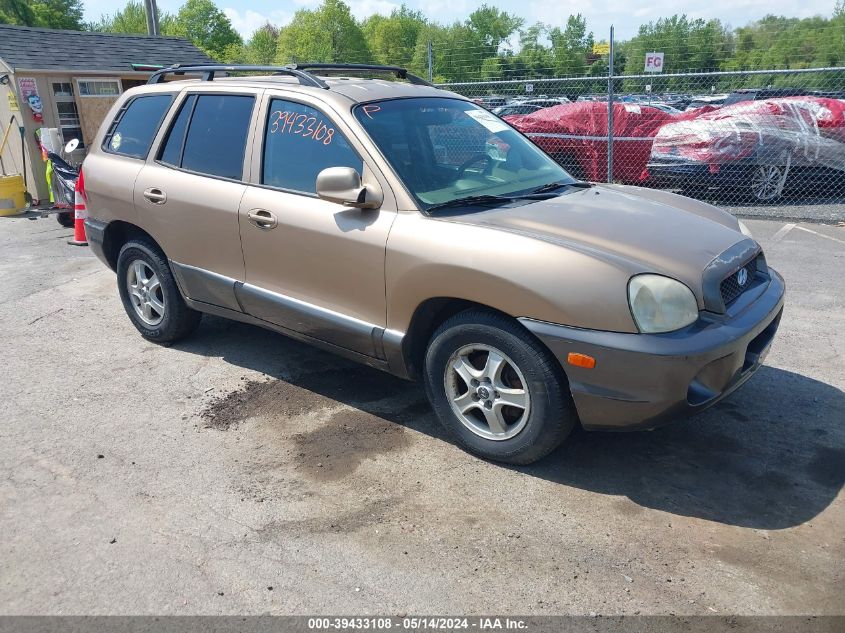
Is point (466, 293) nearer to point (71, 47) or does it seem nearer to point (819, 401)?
point (819, 401)

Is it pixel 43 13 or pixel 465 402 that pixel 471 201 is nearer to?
pixel 465 402

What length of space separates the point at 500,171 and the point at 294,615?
→ 2.74m

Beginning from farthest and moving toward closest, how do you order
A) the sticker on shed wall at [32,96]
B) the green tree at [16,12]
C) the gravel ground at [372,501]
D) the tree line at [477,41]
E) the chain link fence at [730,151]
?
the green tree at [16,12] < the tree line at [477,41] < the sticker on shed wall at [32,96] < the chain link fence at [730,151] < the gravel ground at [372,501]

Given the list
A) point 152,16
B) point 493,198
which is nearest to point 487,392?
point 493,198

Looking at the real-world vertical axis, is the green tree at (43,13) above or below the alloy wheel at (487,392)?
above

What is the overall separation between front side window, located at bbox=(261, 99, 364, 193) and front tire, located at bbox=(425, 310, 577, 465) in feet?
3.71

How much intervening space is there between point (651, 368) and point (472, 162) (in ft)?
5.80

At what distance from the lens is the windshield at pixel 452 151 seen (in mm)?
3930

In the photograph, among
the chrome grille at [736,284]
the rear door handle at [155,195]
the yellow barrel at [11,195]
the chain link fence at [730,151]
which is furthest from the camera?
the yellow barrel at [11,195]

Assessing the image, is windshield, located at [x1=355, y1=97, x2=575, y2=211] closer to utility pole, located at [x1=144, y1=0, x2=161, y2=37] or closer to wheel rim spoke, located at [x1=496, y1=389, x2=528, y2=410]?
wheel rim spoke, located at [x1=496, y1=389, x2=528, y2=410]

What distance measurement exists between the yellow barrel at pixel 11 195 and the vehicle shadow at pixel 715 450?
9.22 metres

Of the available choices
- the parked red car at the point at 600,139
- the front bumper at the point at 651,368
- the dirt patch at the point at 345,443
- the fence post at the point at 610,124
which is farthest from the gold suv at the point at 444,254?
the parked red car at the point at 600,139

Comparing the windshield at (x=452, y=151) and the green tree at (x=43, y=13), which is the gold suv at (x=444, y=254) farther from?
the green tree at (x=43, y=13)

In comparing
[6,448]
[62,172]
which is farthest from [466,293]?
[62,172]
